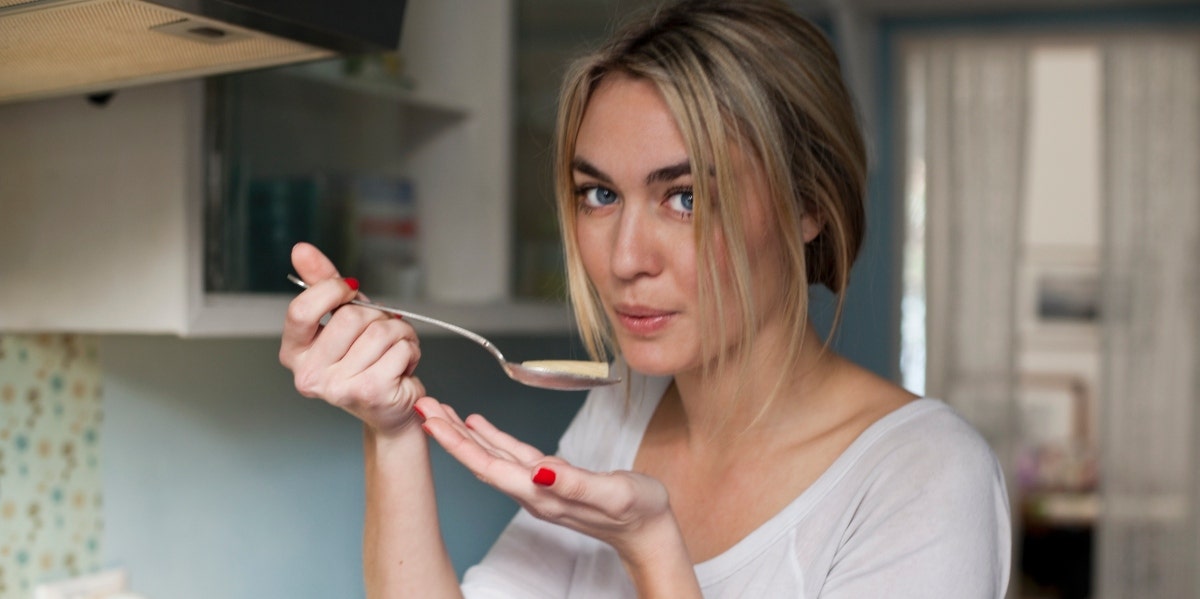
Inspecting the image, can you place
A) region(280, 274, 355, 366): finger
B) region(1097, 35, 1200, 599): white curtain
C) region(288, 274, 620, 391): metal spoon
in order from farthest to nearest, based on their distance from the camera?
region(1097, 35, 1200, 599): white curtain → region(288, 274, 620, 391): metal spoon → region(280, 274, 355, 366): finger

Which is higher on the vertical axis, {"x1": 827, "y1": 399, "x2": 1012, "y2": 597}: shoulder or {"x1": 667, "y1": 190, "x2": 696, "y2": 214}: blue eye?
{"x1": 667, "y1": 190, "x2": 696, "y2": 214}: blue eye

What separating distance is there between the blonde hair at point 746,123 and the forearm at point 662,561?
0.19 meters

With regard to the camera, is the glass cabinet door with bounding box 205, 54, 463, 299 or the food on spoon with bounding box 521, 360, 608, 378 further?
the glass cabinet door with bounding box 205, 54, 463, 299

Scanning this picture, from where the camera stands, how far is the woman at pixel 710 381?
2.60ft

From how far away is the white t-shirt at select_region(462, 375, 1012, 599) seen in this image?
808mm

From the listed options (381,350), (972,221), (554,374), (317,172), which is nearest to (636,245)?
(554,374)

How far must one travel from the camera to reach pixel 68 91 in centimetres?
87

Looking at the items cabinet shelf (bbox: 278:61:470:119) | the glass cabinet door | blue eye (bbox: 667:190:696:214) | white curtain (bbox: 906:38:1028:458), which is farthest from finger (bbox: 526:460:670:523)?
white curtain (bbox: 906:38:1028:458)

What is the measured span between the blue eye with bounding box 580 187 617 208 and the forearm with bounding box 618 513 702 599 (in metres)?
0.31

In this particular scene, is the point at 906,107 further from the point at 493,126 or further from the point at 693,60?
the point at 693,60

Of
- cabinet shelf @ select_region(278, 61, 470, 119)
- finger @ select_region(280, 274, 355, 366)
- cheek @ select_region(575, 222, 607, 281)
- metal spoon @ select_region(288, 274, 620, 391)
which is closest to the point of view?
finger @ select_region(280, 274, 355, 366)

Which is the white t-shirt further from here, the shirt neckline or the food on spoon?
the food on spoon

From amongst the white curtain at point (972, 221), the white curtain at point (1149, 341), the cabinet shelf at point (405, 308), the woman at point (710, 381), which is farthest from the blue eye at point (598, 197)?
the white curtain at point (1149, 341)

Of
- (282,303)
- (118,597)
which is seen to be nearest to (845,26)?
(282,303)
